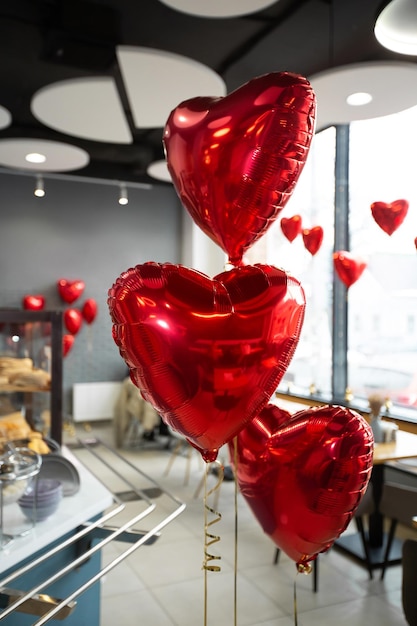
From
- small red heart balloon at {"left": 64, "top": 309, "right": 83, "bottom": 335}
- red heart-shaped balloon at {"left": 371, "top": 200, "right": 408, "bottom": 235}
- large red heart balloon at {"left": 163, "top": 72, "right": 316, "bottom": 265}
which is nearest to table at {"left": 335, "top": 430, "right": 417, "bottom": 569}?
red heart-shaped balloon at {"left": 371, "top": 200, "right": 408, "bottom": 235}

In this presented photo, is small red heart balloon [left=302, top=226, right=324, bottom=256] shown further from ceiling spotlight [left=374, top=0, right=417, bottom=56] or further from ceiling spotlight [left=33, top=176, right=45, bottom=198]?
ceiling spotlight [left=33, top=176, right=45, bottom=198]

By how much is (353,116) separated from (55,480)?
9.69 feet

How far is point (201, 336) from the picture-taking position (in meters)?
0.75

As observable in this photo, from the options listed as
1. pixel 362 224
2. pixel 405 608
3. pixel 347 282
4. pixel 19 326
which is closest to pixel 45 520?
pixel 19 326

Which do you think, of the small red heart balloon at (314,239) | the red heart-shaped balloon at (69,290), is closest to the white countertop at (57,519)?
the small red heart balloon at (314,239)

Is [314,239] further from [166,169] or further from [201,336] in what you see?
[201,336]

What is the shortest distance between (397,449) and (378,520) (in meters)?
0.52

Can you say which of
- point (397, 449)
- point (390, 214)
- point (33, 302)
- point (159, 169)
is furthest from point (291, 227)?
point (33, 302)

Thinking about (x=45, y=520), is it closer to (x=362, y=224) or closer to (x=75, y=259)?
(x=362, y=224)

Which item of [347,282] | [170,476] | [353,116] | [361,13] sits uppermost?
[361,13]

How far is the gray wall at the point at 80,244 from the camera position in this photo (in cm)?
661

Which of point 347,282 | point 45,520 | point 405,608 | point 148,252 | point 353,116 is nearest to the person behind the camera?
point 45,520

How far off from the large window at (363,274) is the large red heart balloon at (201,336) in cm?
379

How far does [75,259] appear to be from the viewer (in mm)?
6926
